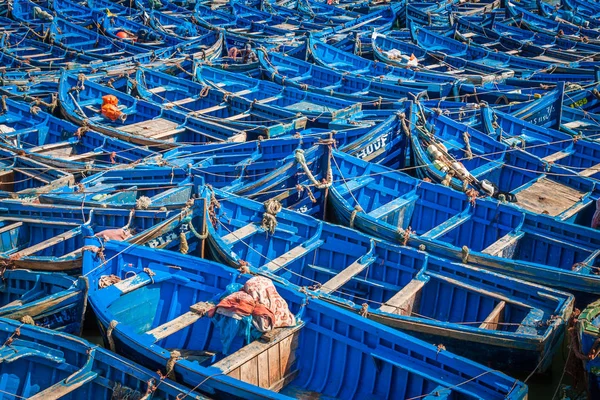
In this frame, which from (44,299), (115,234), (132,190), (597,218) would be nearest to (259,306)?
(44,299)

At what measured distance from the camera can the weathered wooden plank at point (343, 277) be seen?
13961mm

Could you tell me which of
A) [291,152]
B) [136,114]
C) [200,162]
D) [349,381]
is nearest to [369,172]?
[291,152]

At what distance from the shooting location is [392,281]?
14930mm

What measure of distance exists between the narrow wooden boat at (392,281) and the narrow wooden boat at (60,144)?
4.44 m

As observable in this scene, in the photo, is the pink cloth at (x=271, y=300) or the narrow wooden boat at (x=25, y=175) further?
the narrow wooden boat at (x=25, y=175)

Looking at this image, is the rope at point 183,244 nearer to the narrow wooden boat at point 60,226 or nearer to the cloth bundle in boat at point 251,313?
the narrow wooden boat at point 60,226

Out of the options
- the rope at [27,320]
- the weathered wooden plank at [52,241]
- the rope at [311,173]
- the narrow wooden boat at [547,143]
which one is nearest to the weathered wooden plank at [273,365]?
the rope at [27,320]

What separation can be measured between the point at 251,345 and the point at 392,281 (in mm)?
3672

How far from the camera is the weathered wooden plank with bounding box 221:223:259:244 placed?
15508 millimetres

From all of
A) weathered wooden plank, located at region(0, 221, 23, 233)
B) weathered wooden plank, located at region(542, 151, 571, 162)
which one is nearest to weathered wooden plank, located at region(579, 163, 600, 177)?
weathered wooden plank, located at region(542, 151, 571, 162)

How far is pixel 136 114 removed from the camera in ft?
76.5

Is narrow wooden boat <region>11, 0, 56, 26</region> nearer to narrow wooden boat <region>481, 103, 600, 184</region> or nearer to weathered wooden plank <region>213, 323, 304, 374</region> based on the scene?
narrow wooden boat <region>481, 103, 600, 184</region>

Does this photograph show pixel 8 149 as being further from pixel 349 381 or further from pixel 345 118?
pixel 349 381

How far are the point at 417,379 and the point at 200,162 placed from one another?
8742mm
